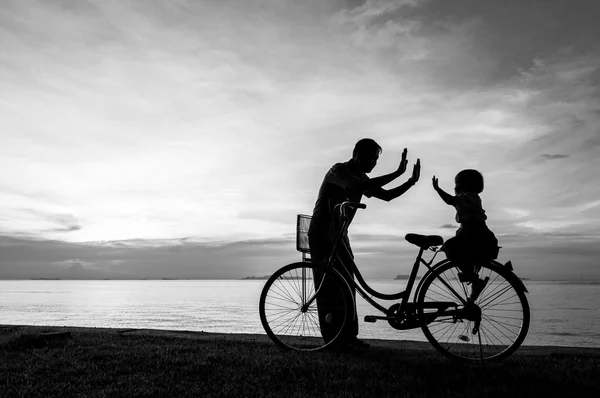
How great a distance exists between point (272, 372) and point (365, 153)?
2684 mm

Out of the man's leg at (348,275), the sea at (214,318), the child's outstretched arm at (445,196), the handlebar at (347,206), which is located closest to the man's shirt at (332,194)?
the handlebar at (347,206)

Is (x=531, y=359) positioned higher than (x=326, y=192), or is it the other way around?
(x=326, y=192)

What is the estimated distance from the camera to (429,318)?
501cm

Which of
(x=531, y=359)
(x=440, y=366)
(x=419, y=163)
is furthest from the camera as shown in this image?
(x=419, y=163)

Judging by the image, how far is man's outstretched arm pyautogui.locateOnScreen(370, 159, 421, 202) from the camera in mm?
5617

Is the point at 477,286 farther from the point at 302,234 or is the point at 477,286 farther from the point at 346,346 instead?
the point at 302,234

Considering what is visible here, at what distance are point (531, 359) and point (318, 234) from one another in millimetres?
2647

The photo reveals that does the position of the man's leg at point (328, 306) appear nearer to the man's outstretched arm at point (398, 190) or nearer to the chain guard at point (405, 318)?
the chain guard at point (405, 318)

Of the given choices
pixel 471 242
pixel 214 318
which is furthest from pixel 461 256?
pixel 214 318

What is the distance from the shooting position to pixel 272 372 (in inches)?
181

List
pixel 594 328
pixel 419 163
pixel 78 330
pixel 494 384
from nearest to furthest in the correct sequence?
pixel 494 384 → pixel 419 163 → pixel 78 330 → pixel 594 328

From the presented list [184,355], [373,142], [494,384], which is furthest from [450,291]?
[184,355]

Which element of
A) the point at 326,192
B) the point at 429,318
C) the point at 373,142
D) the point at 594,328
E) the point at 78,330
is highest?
the point at 373,142

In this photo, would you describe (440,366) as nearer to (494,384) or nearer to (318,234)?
(494,384)
